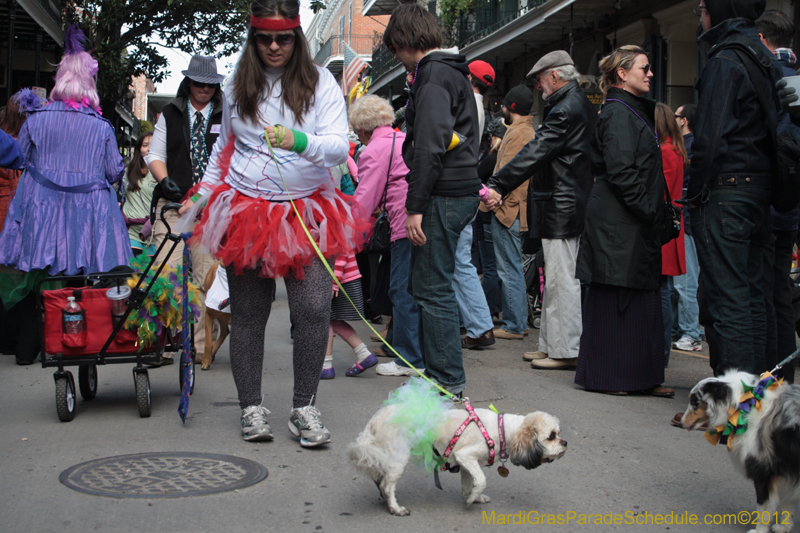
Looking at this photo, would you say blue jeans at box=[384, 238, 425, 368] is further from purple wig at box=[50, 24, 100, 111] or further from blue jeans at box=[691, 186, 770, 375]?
purple wig at box=[50, 24, 100, 111]

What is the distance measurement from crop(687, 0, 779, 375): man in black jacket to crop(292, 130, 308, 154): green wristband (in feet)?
7.49

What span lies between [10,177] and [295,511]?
5.34m

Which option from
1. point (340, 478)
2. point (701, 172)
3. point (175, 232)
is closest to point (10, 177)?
point (175, 232)

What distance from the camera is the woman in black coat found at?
523 centimetres

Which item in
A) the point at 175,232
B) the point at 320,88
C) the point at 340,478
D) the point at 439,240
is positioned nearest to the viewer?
the point at 340,478

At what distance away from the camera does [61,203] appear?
6.20m

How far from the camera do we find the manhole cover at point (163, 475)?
3.37 m

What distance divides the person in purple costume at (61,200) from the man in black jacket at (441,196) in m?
2.87

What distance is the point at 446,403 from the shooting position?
10.8 feet

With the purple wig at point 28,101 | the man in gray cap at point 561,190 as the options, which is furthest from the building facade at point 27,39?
the man in gray cap at point 561,190

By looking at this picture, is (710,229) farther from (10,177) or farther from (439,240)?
(10,177)

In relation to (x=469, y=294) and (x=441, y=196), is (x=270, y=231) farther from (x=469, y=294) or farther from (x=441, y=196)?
(x=469, y=294)

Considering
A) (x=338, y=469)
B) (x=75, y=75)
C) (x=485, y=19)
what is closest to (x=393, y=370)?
(x=338, y=469)

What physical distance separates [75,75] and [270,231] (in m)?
3.29
